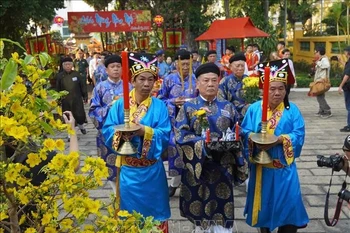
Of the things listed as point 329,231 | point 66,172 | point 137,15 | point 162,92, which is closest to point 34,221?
point 66,172

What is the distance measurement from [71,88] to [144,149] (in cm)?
560

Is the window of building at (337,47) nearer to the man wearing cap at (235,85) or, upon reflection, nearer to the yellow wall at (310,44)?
the yellow wall at (310,44)

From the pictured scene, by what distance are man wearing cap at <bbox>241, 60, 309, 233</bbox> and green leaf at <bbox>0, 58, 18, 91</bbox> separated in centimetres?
222

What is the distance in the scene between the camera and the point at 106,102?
15.1 ft

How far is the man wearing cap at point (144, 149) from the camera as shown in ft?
10.6

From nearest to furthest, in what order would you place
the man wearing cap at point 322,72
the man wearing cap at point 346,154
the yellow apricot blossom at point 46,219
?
1. the yellow apricot blossom at point 46,219
2. the man wearing cap at point 346,154
3. the man wearing cap at point 322,72

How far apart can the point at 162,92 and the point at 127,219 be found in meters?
3.81

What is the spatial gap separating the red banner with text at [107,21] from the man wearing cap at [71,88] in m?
8.52

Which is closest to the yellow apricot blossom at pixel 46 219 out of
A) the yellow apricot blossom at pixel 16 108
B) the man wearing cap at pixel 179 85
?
the yellow apricot blossom at pixel 16 108

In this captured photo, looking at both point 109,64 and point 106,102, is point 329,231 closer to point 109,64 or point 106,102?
point 106,102

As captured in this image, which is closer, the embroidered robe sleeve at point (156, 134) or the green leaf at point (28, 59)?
the green leaf at point (28, 59)

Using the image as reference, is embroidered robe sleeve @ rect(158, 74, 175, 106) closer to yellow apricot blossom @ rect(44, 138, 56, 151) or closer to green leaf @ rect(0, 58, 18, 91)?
yellow apricot blossom @ rect(44, 138, 56, 151)

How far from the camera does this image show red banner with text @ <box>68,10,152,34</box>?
1639 cm

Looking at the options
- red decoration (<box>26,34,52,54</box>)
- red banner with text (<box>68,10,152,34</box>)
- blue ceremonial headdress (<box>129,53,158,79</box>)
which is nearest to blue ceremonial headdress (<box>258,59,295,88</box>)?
blue ceremonial headdress (<box>129,53,158,79</box>)
